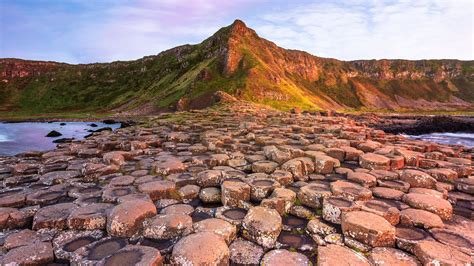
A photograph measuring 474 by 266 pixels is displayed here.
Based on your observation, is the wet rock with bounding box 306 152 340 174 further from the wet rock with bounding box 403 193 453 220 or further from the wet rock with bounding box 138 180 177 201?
the wet rock with bounding box 138 180 177 201

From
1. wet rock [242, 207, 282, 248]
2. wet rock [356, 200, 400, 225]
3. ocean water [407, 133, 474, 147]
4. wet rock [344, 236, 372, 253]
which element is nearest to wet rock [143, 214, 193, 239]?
wet rock [242, 207, 282, 248]

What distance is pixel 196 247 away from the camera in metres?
3.42

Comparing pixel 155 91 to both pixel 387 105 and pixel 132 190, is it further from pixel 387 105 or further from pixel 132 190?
pixel 387 105

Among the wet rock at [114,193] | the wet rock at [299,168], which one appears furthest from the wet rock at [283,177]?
the wet rock at [114,193]

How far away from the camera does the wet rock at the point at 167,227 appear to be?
12.9ft

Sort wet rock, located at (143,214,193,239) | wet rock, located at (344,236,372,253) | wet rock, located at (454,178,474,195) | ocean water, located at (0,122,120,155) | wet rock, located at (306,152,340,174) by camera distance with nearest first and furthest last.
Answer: wet rock, located at (344,236,372,253) < wet rock, located at (143,214,193,239) < wet rock, located at (454,178,474,195) < wet rock, located at (306,152,340,174) < ocean water, located at (0,122,120,155)

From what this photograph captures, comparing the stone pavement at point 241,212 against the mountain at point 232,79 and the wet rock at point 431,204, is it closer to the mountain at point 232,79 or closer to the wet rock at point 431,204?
the wet rock at point 431,204

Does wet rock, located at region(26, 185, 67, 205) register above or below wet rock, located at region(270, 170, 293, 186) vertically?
below

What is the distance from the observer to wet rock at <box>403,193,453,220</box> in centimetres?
463

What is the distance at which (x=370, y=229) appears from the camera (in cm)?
376

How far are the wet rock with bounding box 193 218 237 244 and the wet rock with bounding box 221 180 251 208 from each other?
82 cm

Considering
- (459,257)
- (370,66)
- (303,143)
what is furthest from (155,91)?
(370,66)

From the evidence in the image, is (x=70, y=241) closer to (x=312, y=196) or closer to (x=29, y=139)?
(x=312, y=196)

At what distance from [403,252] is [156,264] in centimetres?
322
